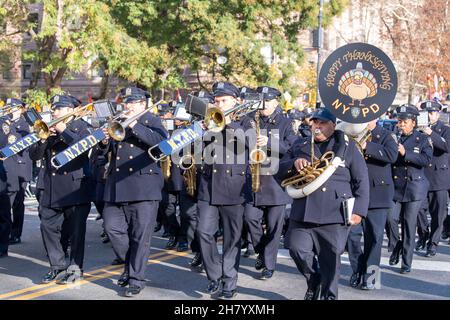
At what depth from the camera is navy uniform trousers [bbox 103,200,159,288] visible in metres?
8.01

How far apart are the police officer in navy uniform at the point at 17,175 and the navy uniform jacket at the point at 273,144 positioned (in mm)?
3781

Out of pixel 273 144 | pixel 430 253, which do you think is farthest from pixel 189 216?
pixel 430 253

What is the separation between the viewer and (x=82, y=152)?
319 inches

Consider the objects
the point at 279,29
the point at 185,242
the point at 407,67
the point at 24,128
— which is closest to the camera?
the point at 185,242

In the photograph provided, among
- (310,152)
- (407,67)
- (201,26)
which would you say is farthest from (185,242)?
(407,67)

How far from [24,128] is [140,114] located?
4.92m

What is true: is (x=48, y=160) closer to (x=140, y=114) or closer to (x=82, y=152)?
(x=82, y=152)

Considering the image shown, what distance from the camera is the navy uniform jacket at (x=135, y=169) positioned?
8.05 metres

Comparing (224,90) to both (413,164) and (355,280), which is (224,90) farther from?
(413,164)

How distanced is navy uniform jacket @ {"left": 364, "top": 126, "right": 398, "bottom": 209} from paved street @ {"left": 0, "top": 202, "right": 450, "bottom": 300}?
0.99 m

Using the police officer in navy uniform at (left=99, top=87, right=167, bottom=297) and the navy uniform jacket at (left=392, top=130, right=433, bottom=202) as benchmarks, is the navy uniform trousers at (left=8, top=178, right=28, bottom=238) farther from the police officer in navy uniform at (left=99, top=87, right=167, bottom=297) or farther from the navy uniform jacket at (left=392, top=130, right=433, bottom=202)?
the navy uniform jacket at (left=392, top=130, right=433, bottom=202)

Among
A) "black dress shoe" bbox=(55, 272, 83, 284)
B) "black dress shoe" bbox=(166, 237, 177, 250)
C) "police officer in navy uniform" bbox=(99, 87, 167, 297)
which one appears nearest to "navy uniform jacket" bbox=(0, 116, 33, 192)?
"black dress shoe" bbox=(166, 237, 177, 250)

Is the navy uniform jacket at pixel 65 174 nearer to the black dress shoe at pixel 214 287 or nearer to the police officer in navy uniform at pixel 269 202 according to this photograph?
the black dress shoe at pixel 214 287

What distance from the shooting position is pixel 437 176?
1092 centimetres
